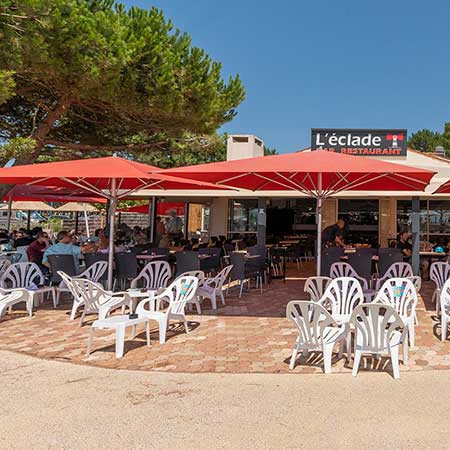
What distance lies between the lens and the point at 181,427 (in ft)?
10.9

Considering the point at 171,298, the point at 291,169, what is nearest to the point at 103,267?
the point at 171,298

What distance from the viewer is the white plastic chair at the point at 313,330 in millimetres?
4559

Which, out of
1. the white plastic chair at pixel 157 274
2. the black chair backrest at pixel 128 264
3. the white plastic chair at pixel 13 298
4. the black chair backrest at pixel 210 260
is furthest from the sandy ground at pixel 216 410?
the black chair backrest at pixel 210 260

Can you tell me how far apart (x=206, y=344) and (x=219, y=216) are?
11229 millimetres

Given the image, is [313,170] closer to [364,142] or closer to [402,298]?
[402,298]

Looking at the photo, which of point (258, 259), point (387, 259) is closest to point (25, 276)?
point (258, 259)

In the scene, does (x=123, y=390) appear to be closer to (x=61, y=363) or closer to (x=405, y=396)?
(x=61, y=363)

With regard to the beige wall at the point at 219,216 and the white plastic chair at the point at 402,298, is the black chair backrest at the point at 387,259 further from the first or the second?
the beige wall at the point at 219,216

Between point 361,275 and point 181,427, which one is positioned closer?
point 181,427

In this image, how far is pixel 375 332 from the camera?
4.53m

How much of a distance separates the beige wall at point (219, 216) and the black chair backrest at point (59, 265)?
9.17 metres

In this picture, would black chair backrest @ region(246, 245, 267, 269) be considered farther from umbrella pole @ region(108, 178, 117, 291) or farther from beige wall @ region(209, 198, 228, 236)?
beige wall @ region(209, 198, 228, 236)

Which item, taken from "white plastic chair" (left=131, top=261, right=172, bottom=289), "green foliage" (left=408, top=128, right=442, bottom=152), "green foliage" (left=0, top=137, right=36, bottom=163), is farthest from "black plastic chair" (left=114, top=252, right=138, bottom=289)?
"green foliage" (left=408, top=128, right=442, bottom=152)

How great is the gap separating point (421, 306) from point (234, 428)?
589cm
